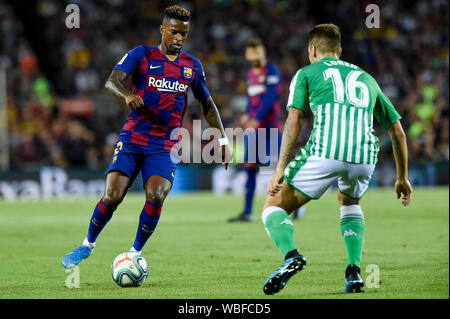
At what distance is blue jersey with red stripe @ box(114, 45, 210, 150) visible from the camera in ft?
23.4

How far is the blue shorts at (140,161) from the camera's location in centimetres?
696

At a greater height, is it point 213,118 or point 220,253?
point 213,118

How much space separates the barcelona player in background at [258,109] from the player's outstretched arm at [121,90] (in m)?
5.54

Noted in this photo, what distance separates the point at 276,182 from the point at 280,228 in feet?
1.13

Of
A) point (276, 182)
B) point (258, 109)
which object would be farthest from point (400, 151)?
point (258, 109)

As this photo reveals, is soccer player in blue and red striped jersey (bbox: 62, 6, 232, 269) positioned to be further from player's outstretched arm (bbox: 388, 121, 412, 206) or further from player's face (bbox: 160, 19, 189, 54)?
player's outstretched arm (bbox: 388, 121, 412, 206)

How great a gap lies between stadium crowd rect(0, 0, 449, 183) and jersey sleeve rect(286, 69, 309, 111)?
→ 52.2 ft

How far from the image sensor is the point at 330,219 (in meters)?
13.1

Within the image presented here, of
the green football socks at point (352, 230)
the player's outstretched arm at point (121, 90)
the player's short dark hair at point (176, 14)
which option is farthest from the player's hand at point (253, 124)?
the green football socks at point (352, 230)

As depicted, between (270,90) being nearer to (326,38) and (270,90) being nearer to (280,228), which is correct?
(326,38)

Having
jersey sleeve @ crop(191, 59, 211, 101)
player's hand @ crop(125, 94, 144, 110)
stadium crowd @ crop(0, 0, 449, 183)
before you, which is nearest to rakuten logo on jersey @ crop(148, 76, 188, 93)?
jersey sleeve @ crop(191, 59, 211, 101)

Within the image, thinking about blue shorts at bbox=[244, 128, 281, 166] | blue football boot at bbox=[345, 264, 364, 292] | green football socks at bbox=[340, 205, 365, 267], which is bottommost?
blue football boot at bbox=[345, 264, 364, 292]

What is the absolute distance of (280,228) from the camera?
5.88 meters
